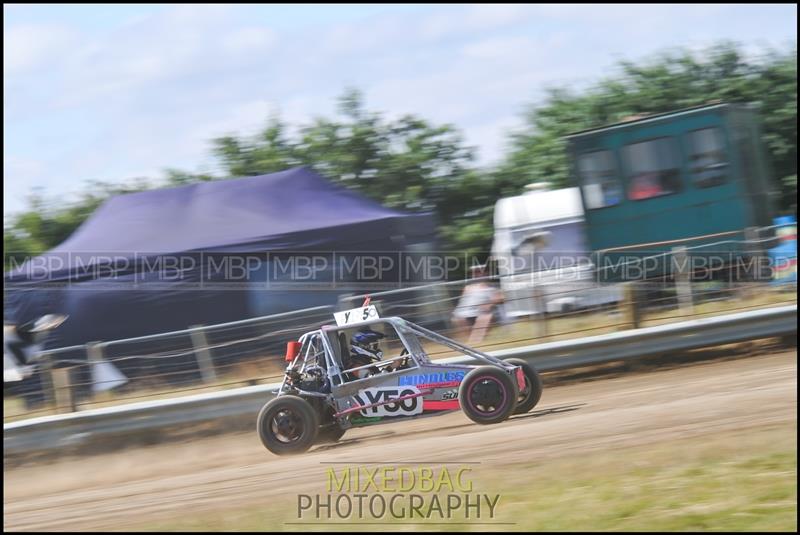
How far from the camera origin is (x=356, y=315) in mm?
4051

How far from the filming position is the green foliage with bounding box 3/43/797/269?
17.4 meters

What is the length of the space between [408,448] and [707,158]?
993 cm

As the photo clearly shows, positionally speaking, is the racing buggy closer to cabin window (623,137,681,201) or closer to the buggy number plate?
the buggy number plate

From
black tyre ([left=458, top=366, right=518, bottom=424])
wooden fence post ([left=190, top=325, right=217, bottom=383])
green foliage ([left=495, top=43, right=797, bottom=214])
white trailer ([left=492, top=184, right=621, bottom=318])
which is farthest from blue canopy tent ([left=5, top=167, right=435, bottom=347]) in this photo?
green foliage ([left=495, top=43, right=797, bottom=214])

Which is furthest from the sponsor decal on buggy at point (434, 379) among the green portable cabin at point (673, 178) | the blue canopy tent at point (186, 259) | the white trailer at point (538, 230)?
the green portable cabin at point (673, 178)

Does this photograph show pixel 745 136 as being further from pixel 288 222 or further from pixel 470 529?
pixel 470 529

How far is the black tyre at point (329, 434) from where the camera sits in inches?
165

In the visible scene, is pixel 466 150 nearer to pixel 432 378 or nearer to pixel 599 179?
pixel 599 179

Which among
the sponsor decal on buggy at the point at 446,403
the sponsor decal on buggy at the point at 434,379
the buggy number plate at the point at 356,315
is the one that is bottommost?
the sponsor decal on buggy at the point at 446,403

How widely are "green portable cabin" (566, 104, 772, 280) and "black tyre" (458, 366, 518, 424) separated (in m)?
8.87

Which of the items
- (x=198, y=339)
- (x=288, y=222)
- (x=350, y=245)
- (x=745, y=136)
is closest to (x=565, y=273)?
(x=350, y=245)

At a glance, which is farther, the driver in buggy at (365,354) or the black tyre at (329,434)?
the black tyre at (329,434)

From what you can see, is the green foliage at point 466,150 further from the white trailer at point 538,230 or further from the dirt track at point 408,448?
the dirt track at point 408,448

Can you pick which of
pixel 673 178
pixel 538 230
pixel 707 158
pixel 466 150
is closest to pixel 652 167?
pixel 673 178
